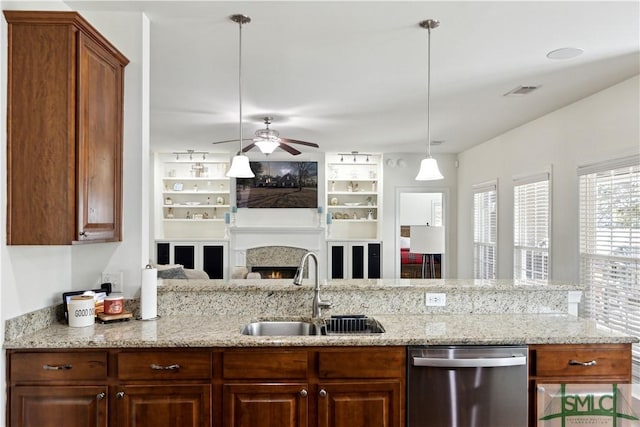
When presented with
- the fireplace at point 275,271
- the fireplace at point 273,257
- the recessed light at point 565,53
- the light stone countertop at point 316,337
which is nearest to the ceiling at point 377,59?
the recessed light at point 565,53

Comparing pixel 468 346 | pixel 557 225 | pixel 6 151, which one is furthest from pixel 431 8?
pixel 557 225

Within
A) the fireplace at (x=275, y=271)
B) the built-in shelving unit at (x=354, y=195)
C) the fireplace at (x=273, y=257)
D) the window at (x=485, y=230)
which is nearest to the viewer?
the window at (x=485, y=230)

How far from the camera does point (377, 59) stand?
10.9 feet

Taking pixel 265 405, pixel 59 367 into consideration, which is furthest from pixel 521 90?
pixel 59 367

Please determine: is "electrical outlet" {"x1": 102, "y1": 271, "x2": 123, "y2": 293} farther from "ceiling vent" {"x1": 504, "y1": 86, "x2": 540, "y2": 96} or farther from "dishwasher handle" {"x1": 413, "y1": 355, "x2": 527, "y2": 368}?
"ceiling vent" {"x1": 504, "y1": 86, "x2": 540, "y2": 96}

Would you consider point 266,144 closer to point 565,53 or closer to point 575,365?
point 565,53

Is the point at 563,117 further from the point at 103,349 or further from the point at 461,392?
the point at 103,349

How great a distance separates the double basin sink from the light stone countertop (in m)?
0.11

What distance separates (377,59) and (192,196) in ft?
18.5

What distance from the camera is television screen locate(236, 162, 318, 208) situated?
25.8 feet

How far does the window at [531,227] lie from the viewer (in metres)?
4.93

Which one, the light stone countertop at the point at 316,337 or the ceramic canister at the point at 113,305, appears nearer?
the light stone countertop at the point at 316,337

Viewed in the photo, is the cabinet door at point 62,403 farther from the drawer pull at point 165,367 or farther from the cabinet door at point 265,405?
the cabinet door at point 265,405

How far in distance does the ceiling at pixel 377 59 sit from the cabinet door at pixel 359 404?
2029mm
